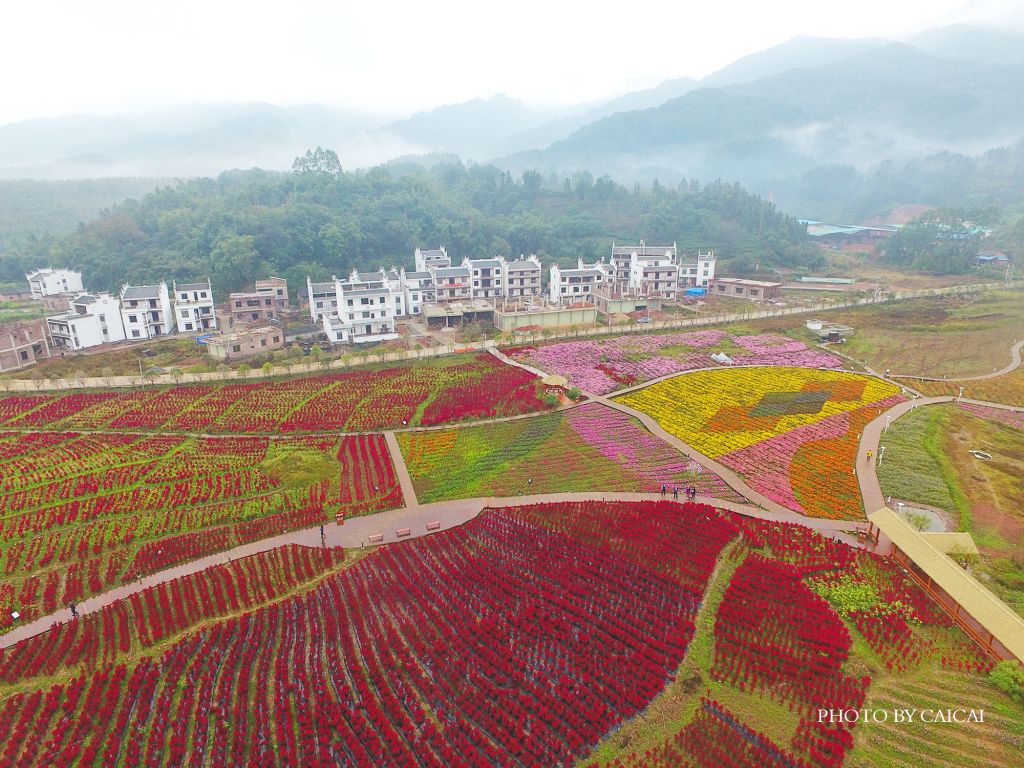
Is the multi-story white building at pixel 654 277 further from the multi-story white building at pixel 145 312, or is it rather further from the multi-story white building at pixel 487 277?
the multi-story white building at pixel 145 312

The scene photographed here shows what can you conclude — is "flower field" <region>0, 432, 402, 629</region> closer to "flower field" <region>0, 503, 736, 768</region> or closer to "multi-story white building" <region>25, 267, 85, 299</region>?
"flower field" <region>0, 503, 736, 768</region>

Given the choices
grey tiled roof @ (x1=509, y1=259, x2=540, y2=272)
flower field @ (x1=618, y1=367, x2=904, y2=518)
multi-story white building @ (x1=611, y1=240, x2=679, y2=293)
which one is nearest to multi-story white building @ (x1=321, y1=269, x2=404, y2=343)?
grey tiled roof @ (x1=509, y1=259, x2=540, y2=272)

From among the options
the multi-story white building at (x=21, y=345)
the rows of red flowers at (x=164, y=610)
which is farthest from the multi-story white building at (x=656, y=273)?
the rows of red flowers at (x=164, y=610)

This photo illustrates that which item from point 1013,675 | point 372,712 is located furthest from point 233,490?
point 1013,675

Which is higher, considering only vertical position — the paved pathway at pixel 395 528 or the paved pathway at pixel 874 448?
the paved pathway at pixel 874 448

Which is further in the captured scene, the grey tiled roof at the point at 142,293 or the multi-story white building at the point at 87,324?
the grey tiled roof at the point at 142,293

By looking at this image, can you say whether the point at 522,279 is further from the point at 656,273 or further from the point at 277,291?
Answer: the point at 277,291

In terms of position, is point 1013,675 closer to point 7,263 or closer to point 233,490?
point 233,490
